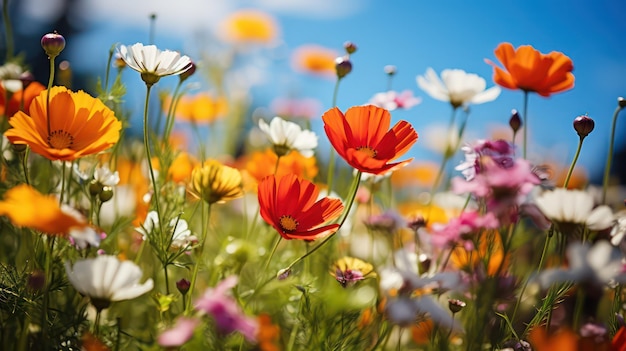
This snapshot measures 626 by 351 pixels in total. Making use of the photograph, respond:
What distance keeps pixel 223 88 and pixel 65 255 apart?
1327mm

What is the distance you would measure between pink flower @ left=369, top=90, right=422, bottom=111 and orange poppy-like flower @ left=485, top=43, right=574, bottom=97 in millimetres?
208

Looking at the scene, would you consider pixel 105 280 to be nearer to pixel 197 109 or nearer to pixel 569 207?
pixel 569 207

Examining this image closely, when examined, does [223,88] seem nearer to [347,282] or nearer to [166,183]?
[166,183]

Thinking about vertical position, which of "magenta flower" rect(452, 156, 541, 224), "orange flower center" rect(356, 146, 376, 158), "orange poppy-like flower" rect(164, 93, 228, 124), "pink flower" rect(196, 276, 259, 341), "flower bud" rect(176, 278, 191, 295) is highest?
"magenta flower" rect(452, 156, 541, 224)

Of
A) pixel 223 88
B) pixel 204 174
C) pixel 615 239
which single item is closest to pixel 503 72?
pixel 615 239

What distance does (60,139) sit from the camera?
0.60 meters

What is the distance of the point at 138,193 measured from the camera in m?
1.11

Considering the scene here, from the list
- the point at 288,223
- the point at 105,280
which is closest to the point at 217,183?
the point at 288,223

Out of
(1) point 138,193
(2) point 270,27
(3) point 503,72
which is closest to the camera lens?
(3) point 503,72

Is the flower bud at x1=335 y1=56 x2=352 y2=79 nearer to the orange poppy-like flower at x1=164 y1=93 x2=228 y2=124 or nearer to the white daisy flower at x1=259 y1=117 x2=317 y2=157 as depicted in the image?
the white daisy flower at x1=259 y1=117 x2=317 y2=157

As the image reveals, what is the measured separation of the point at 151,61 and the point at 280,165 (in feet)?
1.28

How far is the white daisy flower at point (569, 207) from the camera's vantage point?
543mm

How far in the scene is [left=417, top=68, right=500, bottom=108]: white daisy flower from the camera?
86cm

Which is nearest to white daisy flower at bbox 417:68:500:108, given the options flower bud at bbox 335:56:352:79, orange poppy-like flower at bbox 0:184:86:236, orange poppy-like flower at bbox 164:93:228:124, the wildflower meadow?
the wildflower meadow
